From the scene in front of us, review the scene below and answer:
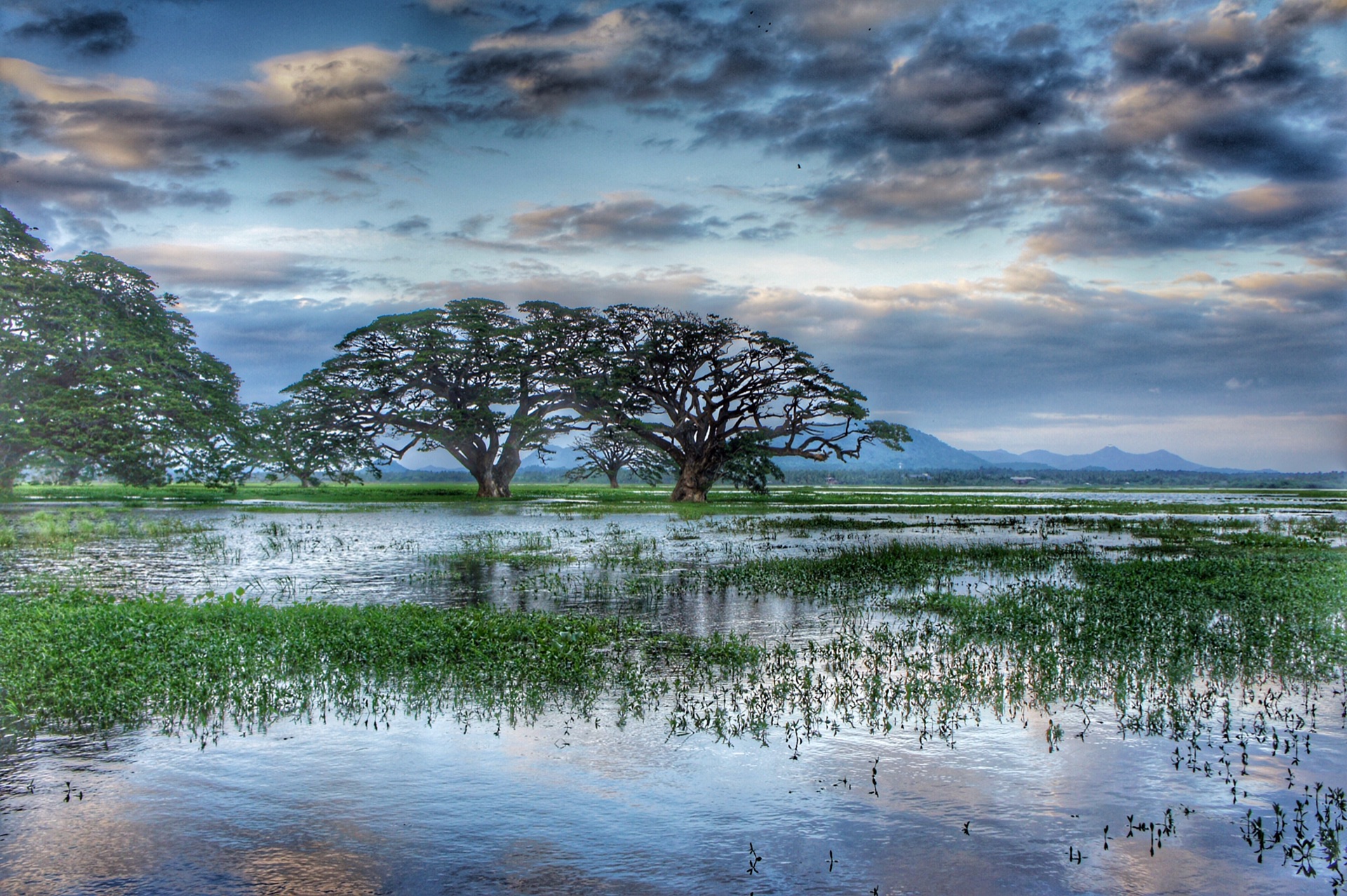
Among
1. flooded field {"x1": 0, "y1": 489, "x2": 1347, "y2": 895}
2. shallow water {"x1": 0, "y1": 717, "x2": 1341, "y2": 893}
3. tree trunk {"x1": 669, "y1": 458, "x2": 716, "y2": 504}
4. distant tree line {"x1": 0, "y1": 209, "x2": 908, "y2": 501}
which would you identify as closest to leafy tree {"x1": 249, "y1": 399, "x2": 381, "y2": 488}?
distant tree line {"x1": 0, "y1": 209, "x2": 908, "y2": 501}

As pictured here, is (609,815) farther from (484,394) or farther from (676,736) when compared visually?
(484,394)

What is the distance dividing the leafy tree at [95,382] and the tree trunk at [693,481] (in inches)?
1165

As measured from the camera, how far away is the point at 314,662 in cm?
1185

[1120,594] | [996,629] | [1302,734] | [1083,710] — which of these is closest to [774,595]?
[996,629]

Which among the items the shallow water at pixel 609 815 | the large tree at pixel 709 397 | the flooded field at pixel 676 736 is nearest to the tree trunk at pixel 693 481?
the large tree at pixel 709 397

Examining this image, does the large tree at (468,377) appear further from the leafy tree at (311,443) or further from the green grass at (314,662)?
the green grass at (314,662)

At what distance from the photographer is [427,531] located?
3622cm

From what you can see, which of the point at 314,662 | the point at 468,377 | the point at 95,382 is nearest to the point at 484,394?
the point at 468,377

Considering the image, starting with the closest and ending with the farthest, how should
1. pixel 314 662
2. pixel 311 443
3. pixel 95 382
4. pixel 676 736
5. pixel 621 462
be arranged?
pixel 676 736
pixel 314 662
pixel 95 382
pixel 311 443
pixel 621 462

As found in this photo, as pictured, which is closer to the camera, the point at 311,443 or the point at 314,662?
the point at 314,662

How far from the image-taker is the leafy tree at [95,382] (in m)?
40.6

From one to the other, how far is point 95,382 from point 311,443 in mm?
20435

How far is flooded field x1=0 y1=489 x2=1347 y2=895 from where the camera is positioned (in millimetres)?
6266

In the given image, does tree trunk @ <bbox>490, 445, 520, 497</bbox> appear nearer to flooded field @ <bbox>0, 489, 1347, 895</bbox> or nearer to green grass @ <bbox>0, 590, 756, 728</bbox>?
flooded field @ <bbox>0, 489, 1347, 895</bbox>
